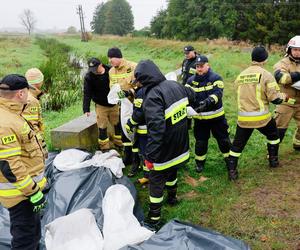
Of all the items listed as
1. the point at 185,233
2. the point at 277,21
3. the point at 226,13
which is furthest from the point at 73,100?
the point at 226,13

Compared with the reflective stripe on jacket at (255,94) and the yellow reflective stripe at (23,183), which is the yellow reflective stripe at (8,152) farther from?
the reflective stripe on jacket at (255,94)

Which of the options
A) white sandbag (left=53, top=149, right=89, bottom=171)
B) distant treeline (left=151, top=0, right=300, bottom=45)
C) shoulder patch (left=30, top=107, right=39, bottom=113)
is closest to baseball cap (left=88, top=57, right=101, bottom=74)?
white sandbag (left=53, top=149, right=89, bottom=171)

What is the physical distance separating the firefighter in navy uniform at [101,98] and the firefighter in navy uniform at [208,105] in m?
1.56

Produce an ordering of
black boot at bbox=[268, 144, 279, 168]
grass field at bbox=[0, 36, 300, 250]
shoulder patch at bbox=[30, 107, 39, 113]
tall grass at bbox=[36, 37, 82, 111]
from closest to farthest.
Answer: grass field at bbox=[0, 36, 300, 250], shoulder patch at bbox=[30, 107, 39, 113], black boot at bbox=[268, 144, 279, 168], tall grass at bbox=[36, 37, 82, 111]

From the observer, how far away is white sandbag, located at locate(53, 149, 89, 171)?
4.77 metres

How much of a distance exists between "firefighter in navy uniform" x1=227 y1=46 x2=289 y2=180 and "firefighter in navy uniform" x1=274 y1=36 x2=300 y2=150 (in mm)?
414

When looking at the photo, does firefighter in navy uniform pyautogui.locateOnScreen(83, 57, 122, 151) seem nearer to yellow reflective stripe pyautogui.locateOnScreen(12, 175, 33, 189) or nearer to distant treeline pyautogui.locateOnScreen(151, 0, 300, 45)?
yellow reflective stripe pyautogui.locateOnScreen(12, 175, 33, 189)

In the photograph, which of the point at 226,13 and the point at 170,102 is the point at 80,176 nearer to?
the point at 170,102

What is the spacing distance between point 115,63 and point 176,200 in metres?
2.28

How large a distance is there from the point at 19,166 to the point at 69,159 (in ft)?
7.17

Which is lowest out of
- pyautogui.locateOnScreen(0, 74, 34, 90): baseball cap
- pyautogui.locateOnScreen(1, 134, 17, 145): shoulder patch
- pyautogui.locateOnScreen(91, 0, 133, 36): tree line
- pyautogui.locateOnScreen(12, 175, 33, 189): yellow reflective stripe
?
pyautogui.locateOnScreen(12, 175, 33, 189): yellow reflective stripe

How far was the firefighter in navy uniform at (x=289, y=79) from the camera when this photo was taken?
4867mm

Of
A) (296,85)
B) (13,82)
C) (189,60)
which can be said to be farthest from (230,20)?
(13,82)

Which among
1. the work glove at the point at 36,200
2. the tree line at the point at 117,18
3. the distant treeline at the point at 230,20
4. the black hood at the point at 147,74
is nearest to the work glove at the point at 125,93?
the black hood at the point at 147,74
